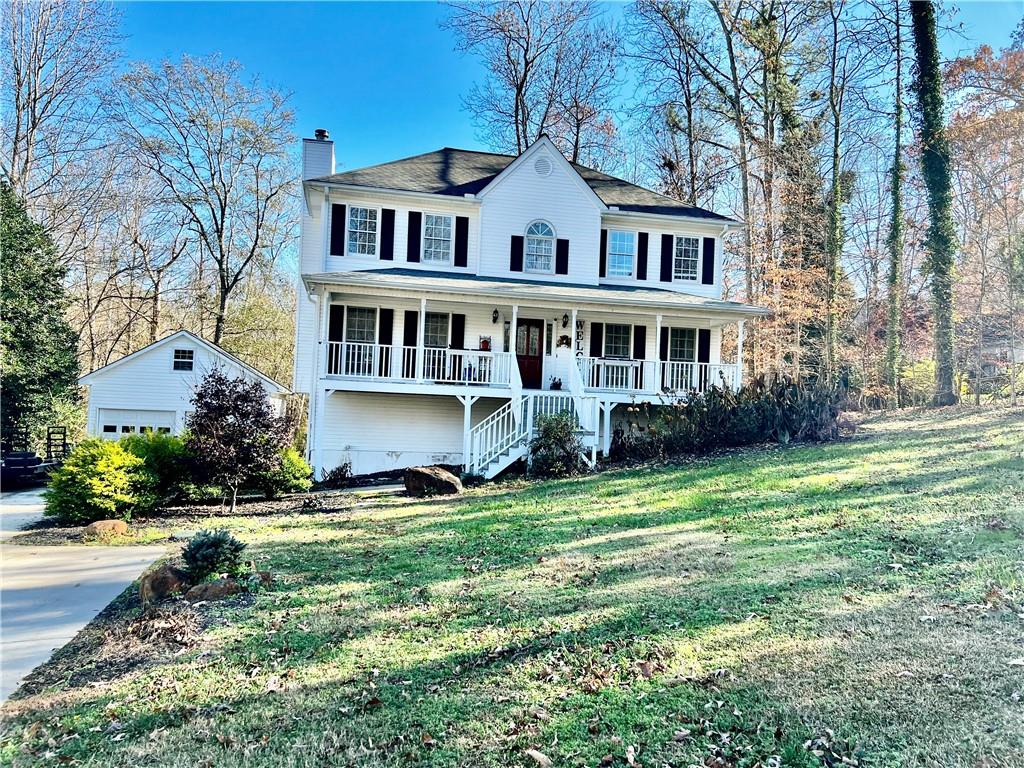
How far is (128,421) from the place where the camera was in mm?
17422

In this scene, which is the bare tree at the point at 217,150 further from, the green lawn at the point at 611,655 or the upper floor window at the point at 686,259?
the green lawn at the point at 611,655

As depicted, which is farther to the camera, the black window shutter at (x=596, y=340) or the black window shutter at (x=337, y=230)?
the black window shutter at (x=596, y=340)

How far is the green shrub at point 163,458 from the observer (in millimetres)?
11062

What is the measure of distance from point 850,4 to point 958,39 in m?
4.30

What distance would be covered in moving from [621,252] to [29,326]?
58.0 feet

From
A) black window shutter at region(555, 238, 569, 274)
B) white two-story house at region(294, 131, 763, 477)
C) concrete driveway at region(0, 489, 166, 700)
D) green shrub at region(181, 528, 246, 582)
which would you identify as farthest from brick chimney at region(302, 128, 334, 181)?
green shrub at region(181, 528, 246, 582)

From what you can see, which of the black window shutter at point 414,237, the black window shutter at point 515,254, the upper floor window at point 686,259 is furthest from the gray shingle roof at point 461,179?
the black window shutter at point 515,254

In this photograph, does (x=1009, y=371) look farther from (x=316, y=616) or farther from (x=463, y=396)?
(x=316, y=616)

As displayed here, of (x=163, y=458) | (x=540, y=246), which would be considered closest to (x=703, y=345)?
(x=540, y=246)

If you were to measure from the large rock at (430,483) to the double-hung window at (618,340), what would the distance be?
287 inches

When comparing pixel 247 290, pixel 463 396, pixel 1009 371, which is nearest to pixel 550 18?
pixel 247 290

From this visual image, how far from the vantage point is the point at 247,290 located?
2822 centimetres

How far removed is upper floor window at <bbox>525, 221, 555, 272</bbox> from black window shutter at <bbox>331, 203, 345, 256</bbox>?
5.17m

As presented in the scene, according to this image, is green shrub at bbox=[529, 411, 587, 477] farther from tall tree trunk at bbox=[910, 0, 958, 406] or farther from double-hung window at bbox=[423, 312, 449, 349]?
tall tree trunk at bbox=[910, 0, 958, 406]
